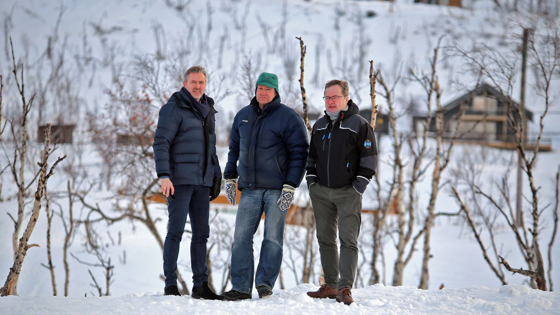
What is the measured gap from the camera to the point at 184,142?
4.45m

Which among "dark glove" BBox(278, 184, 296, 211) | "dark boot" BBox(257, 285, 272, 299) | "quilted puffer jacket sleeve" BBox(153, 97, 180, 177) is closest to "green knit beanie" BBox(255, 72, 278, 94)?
"quilted puffer jacket sleeve" BBox(153, 97, 180, 177)

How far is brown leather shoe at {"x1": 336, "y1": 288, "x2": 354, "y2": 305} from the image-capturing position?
4273 mm

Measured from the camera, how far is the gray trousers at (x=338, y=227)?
4.36 m

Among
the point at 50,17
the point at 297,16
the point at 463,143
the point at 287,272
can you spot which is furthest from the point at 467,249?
the point at 50,17

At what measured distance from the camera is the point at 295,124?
4516 mm

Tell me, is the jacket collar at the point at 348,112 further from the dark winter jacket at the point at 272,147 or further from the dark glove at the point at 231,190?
the dark glove at the point at 231,190

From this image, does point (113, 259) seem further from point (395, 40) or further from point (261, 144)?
point (395, 40)

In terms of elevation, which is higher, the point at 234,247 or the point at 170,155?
the point at 170,155

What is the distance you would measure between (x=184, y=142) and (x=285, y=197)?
3.16ft

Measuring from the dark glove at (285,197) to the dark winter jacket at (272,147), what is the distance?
91 millimetres

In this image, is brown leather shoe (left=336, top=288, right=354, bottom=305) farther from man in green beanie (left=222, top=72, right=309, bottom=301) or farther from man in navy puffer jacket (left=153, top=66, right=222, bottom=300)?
man in navy puffer jacket (left=153, top=66, right=222, bottom=300)

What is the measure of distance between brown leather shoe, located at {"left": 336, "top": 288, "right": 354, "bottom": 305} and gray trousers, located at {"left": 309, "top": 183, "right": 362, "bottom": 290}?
0.14 feet

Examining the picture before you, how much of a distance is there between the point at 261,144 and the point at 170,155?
2.54 feet

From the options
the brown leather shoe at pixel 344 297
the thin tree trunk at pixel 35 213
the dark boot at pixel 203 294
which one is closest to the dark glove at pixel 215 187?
the dark boot at pixel 203 294
